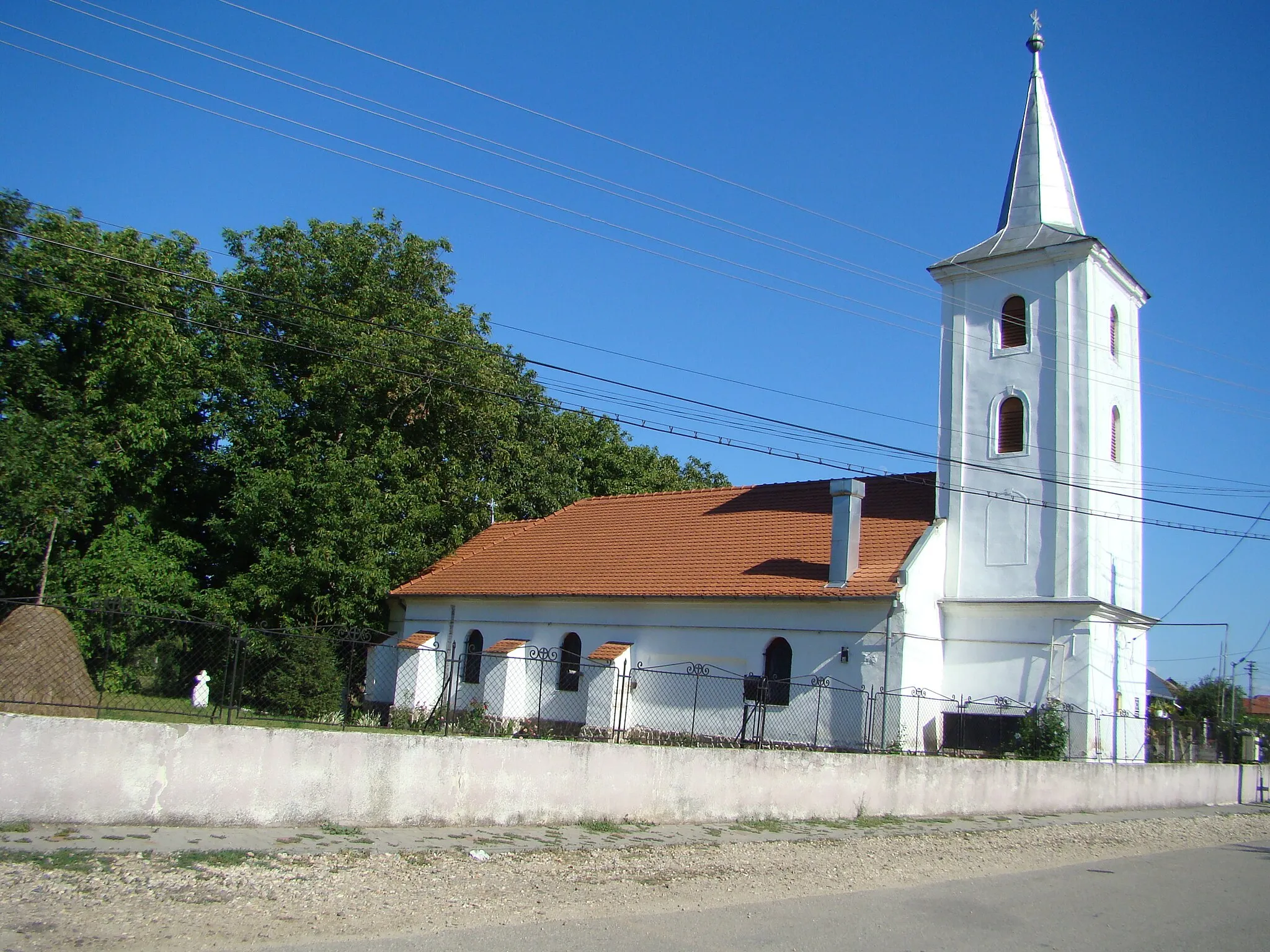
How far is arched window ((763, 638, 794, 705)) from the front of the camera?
2395 centimetres

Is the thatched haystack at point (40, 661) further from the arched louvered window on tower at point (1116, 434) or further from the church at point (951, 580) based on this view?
the arched louvered window on tower at point (1116, 434)

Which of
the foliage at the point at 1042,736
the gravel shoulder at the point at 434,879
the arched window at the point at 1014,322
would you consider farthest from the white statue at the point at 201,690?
the arched window at the point at 1014,322

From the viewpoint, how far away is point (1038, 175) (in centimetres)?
2739

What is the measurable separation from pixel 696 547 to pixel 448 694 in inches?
487

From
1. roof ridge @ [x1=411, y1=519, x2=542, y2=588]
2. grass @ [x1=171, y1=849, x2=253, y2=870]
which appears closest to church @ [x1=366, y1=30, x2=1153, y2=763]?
roof ridge @ [x1=411, y1=519, x2=542, y2=588]

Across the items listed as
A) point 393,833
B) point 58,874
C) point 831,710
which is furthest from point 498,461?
point 58,874

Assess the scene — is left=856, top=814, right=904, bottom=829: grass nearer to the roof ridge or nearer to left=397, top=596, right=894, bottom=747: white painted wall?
left=397, top=596, right=894, bottom=747: white painted wall

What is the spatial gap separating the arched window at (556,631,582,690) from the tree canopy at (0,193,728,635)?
586cm

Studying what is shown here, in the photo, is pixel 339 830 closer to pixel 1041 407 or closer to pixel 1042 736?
pixel 1042 736

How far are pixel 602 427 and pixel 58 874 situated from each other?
37557mm

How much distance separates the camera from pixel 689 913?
27.2 feet

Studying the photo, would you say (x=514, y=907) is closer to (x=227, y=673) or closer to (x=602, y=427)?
(x=227, y=673)

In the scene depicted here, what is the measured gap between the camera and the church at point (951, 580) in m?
23.1

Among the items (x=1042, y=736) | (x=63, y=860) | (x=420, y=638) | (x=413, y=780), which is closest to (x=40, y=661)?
(x=413, y=780)
